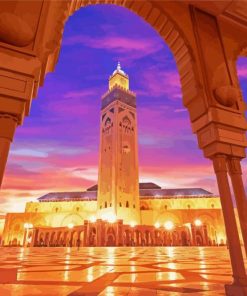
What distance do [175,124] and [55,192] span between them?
2278 cm

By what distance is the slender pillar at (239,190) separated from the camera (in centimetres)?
221

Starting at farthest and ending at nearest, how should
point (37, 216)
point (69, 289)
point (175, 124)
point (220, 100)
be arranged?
point (175, 124) → point (37, 216) → point (220, 100) → point (69, 289)

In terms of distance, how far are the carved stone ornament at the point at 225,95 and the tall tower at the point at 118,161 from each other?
23905 mm

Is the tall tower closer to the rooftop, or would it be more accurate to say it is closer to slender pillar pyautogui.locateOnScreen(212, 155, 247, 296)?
the rooftop

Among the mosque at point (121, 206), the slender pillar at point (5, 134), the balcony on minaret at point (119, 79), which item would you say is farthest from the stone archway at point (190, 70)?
the balcony on minaret at point (119, 79)

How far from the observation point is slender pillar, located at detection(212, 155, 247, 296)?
6.06ft

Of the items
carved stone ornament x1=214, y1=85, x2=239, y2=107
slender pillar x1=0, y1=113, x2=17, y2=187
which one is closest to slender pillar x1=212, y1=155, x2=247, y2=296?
carved stone ornament x1=214, y1=85, x2=239, y2=107

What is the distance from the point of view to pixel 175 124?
33125mm

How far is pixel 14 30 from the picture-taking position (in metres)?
1.76

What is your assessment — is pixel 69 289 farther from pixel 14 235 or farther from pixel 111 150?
pixel 14 235

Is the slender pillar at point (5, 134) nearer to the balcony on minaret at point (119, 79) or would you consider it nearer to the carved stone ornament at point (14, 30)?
the carved stone ornament at point (14, 30)

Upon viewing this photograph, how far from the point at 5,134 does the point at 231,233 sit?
2.02 metres

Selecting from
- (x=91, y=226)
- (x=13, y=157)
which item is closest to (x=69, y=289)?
(x=91, y=226)

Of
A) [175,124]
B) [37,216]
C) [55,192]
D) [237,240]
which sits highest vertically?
[175,124]
